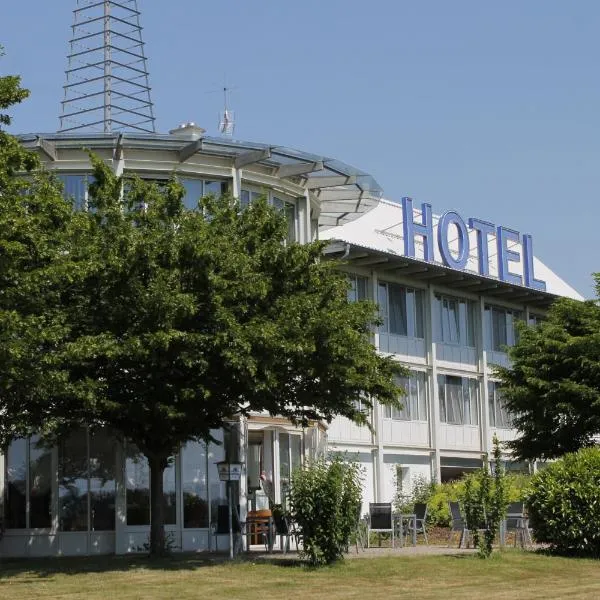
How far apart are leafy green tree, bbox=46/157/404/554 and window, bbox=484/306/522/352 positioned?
20152 millimetres

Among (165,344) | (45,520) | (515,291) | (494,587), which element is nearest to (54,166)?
(45,520)

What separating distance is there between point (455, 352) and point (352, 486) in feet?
69.5

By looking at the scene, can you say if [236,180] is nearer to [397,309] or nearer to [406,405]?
[397,309]

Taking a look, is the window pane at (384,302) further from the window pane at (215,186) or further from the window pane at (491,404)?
the window pane at (215,186)

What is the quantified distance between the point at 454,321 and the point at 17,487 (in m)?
18.7

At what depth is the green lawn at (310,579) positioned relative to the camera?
1850 cm

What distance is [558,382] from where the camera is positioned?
33.5 meters

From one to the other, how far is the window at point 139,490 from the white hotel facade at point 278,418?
0.03 m

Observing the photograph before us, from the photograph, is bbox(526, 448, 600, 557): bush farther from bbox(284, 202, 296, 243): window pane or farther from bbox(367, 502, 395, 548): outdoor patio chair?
bbox(284, 202, 296, 243): window pane

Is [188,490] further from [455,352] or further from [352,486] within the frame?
[455,352]

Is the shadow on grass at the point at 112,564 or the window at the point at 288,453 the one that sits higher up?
the window at the point at 288,453

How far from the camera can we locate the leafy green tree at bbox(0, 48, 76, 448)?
17.8 m

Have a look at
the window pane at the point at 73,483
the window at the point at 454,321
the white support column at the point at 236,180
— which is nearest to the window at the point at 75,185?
the white support column at the point at 236,180

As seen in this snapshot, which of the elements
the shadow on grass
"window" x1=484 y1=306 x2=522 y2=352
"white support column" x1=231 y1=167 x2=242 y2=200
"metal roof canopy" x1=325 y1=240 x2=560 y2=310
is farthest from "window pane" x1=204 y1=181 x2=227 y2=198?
"window" x1=484 y1=306 x2=522 y2=352
